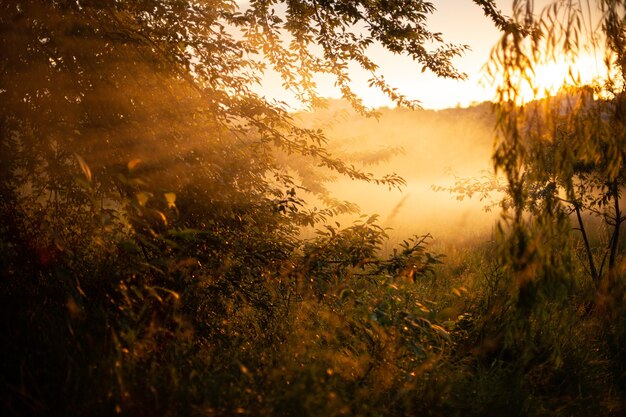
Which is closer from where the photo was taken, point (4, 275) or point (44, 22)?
point (4, 275)

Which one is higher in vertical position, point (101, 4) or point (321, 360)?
point (101, 4)

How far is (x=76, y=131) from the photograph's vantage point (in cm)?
287

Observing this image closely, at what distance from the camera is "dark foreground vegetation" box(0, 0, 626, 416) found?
6.57 ft

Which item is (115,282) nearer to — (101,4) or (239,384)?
(239,384)

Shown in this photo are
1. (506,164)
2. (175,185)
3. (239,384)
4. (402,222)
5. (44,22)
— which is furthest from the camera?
(402,222)

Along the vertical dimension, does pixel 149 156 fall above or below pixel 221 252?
above

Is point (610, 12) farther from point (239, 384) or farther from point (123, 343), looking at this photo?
point (123, 343)

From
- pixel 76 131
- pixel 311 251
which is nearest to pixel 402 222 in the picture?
pixel 311 251

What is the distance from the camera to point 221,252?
3076 millimetres

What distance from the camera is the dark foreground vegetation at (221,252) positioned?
200 centimetres

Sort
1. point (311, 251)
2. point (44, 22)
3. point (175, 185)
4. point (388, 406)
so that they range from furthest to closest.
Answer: point (311, 251)
point (44, 22)
point (175, 185)
point (388, 406)

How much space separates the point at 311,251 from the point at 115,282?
5.08 feet

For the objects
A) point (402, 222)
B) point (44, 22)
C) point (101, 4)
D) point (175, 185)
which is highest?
point (101, 4)

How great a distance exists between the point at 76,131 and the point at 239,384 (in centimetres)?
236
